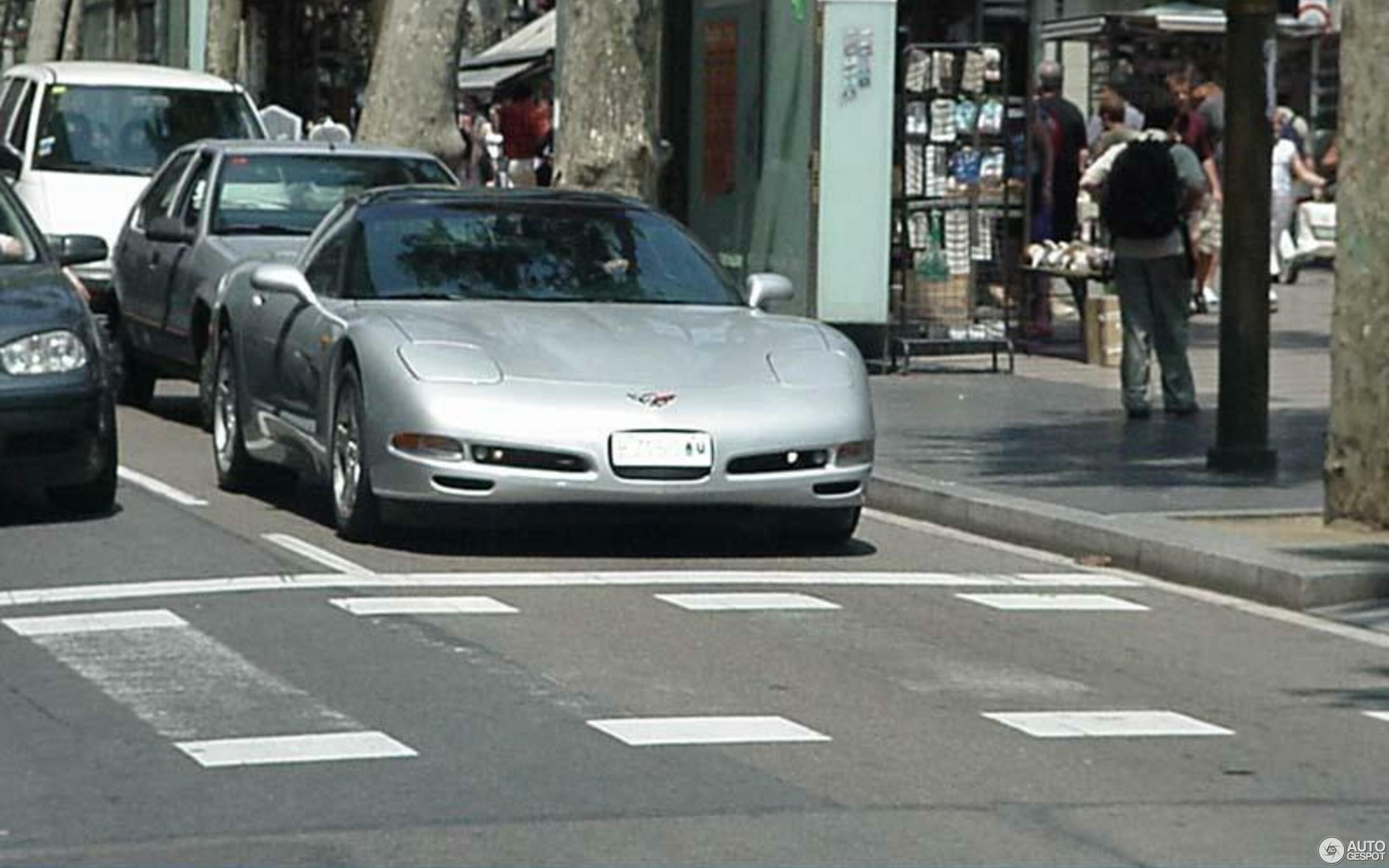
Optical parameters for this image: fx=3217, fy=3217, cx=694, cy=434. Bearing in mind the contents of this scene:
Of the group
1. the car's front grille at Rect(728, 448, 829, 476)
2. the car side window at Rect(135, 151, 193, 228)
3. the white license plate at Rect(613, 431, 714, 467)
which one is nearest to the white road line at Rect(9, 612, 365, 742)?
the white license plate at Rect(613, 431, 714, 467)

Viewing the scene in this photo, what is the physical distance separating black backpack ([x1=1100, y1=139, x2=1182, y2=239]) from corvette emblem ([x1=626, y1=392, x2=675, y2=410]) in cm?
673

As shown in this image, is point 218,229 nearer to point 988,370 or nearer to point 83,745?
point 988,370

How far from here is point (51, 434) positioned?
13320 mm

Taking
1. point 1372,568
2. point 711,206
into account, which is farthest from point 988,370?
point 1372,568

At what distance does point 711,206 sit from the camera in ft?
78.5

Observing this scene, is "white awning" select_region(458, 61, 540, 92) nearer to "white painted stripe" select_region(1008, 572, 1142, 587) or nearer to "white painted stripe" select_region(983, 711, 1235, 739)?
"white painted stripe" select_region(1008, 572, 1142, 587)

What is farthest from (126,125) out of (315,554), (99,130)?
(315,554)

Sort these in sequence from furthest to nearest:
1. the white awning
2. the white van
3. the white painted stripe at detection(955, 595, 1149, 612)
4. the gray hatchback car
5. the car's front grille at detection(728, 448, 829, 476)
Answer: the white awning → the white van → the gray hatchback car → the car's front grille at detection(728, 448, 829, 476) → the white painted stripe at detection(955, 595, 1149, 612)

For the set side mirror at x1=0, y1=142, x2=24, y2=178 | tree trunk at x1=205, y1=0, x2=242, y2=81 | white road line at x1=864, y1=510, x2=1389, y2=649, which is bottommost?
white road line at x1=864, y1=510, x2=1389, y2=649

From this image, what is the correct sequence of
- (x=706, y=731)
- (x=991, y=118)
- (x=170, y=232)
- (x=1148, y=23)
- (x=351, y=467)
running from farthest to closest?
1. (x=1148, y=23)
2. (x=991, y=118)
3. (x=170, y=232)
4. (x=351, y=467)
5. (x=706, y=731)

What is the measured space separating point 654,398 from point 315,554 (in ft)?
4.93

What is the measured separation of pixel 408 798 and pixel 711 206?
640 inches

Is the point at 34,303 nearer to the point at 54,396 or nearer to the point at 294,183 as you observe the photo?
the point at 54,396

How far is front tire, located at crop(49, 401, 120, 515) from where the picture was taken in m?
13.6
